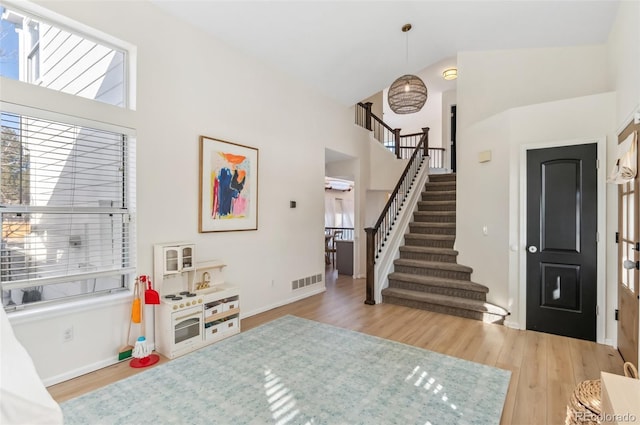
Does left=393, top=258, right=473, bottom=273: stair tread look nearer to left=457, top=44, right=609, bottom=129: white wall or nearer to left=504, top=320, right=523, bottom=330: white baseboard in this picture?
left=504, top=320, right=523, bottom=330: white baseboard

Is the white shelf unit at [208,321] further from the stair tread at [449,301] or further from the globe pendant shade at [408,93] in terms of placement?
the globe pendant shade at [408,93]

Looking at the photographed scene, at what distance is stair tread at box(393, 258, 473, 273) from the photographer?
4.80m

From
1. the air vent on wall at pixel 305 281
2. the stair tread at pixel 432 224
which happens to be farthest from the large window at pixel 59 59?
the stair tread at pixel 432 224

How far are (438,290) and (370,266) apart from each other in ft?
3.50

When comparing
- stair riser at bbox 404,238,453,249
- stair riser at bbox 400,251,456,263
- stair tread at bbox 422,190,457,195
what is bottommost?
stair riser at bbox 400,251,456,263

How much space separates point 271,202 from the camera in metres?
4.66

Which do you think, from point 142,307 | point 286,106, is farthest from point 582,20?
point 142,307

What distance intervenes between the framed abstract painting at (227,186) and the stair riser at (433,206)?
3658 mm

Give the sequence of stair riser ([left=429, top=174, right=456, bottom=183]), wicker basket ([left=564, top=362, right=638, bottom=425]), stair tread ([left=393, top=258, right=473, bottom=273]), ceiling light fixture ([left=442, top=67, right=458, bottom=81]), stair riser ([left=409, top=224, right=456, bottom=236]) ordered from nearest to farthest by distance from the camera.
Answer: wicker basket ([left=564, top=362, right=638, bottom=425]) < stair tread ([left=393, top=258, right=473, bottom=273]) < stair riser ([left=409, top=224, right=456, bottom=236]) < stair riser ([left=429, top=174, right=456, bottom=183]) < ceiling light fixture ([left=442, top=67, right=458, bottom=81])

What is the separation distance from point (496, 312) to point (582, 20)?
3565 mm

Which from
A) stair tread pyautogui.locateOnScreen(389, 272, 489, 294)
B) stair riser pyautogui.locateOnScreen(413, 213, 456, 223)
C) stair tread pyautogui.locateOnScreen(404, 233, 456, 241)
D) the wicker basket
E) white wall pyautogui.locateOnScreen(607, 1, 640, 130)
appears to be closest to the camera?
the wicker basket

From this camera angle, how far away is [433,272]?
198 inches

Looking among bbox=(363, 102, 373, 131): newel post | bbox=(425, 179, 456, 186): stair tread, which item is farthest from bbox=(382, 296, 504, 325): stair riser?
bbox=(363, 102, 373, 131): newel post

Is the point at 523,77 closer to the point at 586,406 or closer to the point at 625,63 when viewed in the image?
the point at 625,63
